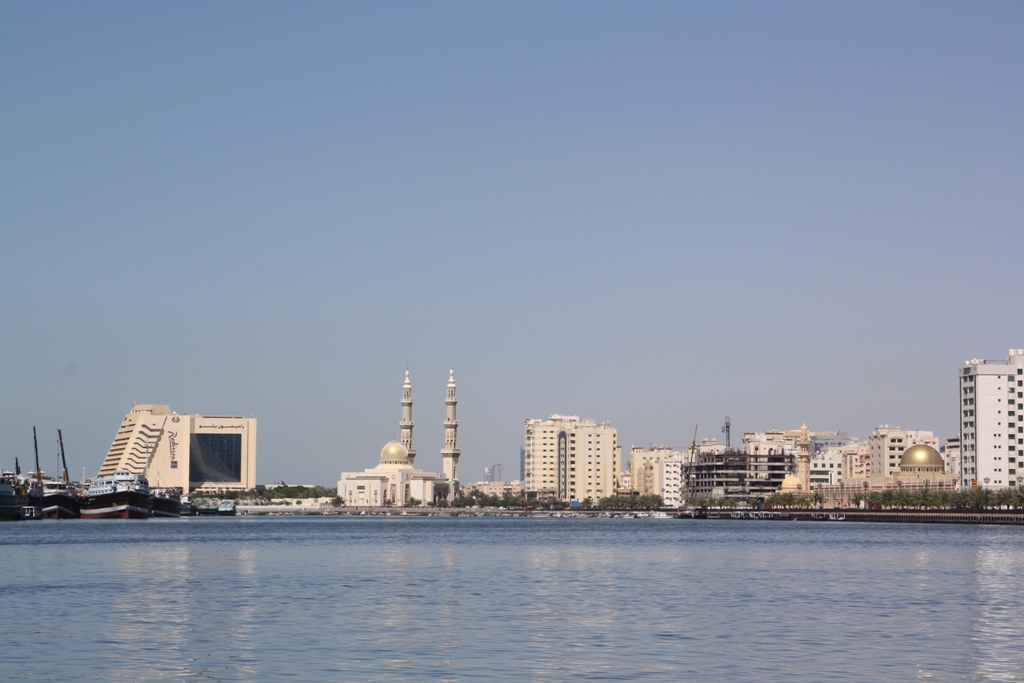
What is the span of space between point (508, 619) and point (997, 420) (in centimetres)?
15982

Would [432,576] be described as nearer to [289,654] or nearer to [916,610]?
[916,610]

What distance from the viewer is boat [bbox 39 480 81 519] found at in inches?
7249

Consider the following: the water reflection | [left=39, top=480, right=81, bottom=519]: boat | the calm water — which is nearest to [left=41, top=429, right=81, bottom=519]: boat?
[left=39, top=480, right=81, bottom=519]: boat

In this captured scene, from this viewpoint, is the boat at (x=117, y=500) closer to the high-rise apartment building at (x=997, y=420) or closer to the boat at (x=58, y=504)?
the boat at (x=58, y=504)

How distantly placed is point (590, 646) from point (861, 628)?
8.27m

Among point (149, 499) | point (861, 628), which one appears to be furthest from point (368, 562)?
point (149, 499)

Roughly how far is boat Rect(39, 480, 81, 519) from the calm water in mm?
120688

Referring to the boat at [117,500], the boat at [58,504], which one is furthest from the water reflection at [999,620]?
the boat at [58,504]

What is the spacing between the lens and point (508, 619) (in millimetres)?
38094

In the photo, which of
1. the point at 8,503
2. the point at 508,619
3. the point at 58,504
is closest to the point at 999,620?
the point at 508,619

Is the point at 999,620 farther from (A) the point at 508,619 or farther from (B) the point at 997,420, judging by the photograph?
(B) the point at 997,420

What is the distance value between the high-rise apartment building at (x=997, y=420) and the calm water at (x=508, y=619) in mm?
120744

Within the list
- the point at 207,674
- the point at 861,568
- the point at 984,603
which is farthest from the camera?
the point at 861,568

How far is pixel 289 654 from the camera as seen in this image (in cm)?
3038
